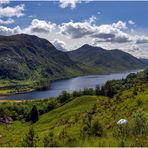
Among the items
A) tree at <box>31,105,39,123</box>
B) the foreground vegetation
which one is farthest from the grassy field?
tree at <box>31,105,39,123</box>

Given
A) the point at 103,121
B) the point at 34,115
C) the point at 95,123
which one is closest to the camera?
the point at 95,123

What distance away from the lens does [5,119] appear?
569 feet

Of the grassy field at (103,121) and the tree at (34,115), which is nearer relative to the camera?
the grassy field at (103,121)

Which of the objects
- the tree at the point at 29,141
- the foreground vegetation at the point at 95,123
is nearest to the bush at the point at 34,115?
the foreground vegetation at the point at 95,123

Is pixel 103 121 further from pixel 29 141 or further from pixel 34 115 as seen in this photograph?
pixel 34 115

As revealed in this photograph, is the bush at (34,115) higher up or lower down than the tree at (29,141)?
lower down

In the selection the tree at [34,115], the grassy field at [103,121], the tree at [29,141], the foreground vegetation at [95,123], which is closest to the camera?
the grassy field at [103,121]

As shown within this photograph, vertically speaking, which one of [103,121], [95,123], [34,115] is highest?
[95,123]

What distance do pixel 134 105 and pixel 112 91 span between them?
393ft

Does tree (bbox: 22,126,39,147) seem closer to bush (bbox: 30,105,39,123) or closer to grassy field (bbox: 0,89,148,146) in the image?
grassy field (bbox: 0,89,148,146)

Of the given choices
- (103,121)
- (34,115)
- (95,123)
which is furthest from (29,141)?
(34,115)

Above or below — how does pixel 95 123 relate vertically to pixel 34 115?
above

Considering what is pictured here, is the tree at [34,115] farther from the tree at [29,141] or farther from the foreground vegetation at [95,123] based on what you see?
the tree at [29,141]

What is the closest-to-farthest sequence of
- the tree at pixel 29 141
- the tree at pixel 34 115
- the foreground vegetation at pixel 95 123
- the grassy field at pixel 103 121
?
the grassy field at pixel 103 121
the foreground vegetation at pixel 95 123
the tree at pixel 29 141
the tree at pixel 34 115
